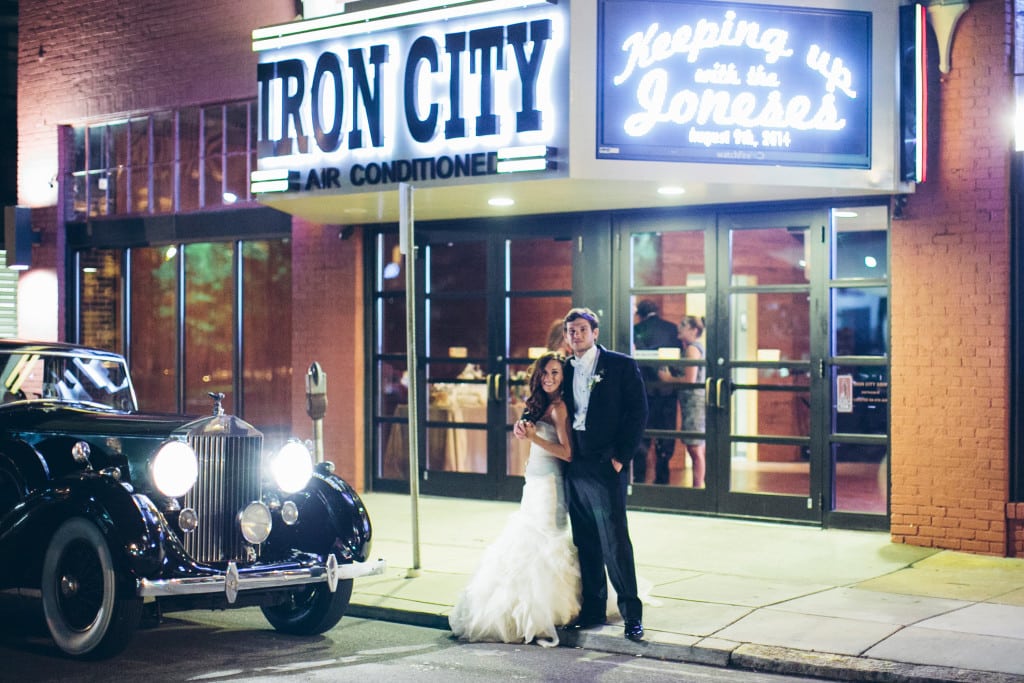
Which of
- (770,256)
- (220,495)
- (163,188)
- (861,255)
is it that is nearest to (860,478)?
(861,255)

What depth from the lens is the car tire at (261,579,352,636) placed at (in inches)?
316

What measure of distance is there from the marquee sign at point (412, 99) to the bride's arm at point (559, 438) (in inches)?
124

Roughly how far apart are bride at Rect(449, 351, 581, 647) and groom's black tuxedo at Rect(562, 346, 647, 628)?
0.31 ft

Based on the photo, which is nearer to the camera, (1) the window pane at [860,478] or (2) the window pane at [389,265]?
(1) the window pane at [860,478]

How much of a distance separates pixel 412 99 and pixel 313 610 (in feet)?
17.1

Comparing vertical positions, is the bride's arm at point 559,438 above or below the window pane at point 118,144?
below

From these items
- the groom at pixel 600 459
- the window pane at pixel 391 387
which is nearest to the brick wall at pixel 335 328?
the window pane at pixel 391 387

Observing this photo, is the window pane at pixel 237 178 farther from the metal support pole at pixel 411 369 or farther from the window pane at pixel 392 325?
the metal support pole at pixel 411 369

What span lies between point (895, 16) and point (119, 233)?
10.2 m

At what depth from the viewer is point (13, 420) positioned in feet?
27.9

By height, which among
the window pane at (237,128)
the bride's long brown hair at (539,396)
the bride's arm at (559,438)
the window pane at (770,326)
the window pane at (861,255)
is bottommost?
the bride's arm at (559,438)

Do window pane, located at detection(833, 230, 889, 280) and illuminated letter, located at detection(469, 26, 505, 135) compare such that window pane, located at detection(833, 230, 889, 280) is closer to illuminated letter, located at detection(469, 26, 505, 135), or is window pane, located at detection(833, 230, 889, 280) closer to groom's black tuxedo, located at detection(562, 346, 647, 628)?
illuminated letter, located at detection(469, 26, 505, 135)

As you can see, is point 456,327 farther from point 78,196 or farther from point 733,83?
point 78,196

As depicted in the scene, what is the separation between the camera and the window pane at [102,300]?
17.0m
